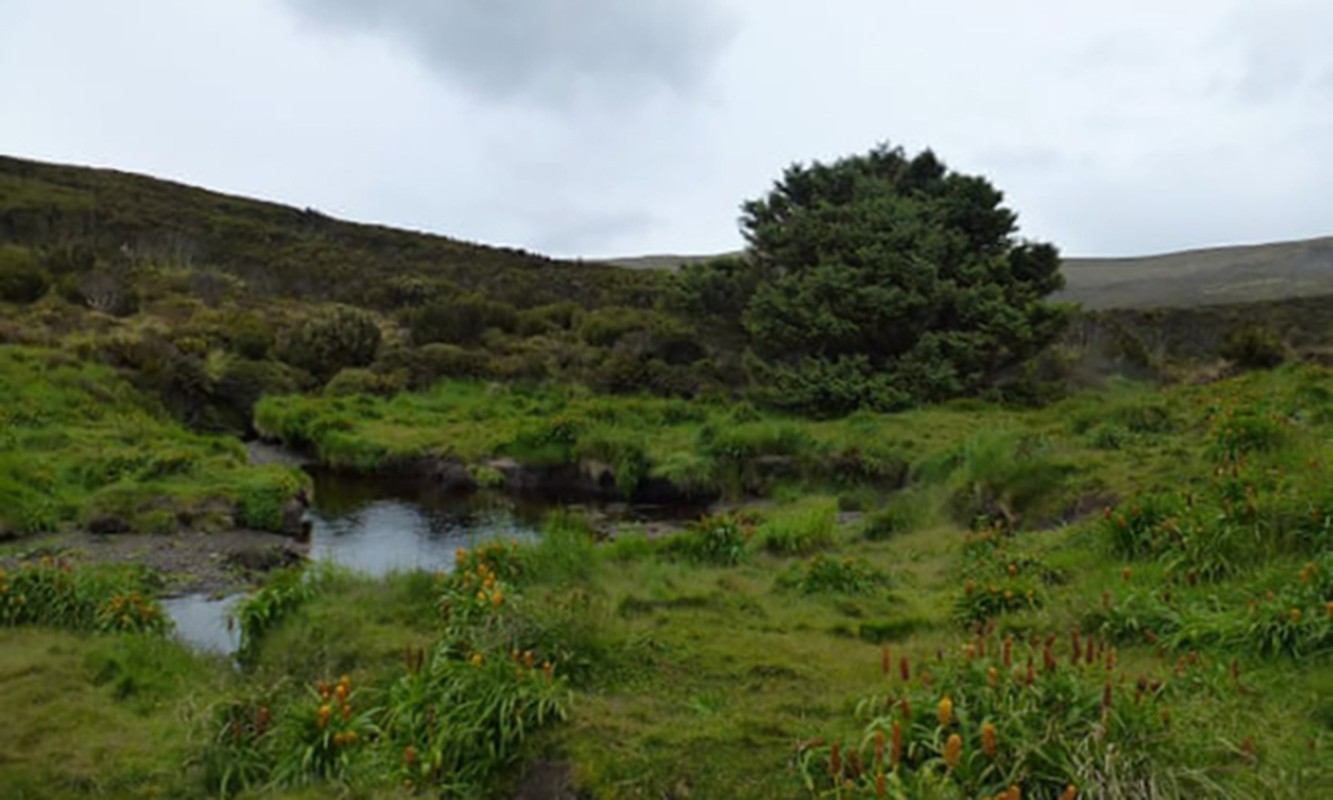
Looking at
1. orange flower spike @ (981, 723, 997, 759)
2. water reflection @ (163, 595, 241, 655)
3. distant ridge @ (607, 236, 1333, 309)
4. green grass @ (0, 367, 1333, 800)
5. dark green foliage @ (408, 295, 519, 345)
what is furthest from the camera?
distant ridge @ (607, 236, 1333, 309)

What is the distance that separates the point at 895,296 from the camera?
68.2 feet

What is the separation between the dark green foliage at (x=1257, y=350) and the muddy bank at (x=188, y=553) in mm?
22223

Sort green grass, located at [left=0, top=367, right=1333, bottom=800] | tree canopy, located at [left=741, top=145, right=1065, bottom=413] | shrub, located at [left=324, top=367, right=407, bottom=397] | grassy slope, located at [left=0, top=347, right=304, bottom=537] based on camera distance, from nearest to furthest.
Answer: green grass, located at [left=0, top=367, right=1333, bottom=800] < grassy slope, located at [left=0, top=347, right=304, bottom=537] < tree canopy, located at [left=741, top=145, right=1065, bottom=413] < shrub, located at [left=324, top=367, right=407, bottom=397]

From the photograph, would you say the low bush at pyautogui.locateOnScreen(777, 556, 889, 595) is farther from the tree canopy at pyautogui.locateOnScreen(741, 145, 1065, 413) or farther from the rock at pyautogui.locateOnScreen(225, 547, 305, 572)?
the tree canopy at pyautogui.locateOnScreen(741, 145, 1065, 413)

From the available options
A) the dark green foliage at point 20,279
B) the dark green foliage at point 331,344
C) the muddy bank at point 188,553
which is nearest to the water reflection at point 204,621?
the muddy bank at point 188,553

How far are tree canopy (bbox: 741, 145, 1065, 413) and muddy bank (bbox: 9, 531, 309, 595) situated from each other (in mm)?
12457

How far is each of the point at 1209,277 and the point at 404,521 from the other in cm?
4609

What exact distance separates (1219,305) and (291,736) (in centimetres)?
4269

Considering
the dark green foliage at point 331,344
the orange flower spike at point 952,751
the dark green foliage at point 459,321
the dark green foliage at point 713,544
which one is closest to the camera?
the orange flower spike at point 952,751

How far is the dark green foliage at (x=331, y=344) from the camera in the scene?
82.3 ft

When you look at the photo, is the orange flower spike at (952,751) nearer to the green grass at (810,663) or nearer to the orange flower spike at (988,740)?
the green grass at (810,663)

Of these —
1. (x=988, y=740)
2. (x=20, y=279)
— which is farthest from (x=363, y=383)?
(x=988, y=740)

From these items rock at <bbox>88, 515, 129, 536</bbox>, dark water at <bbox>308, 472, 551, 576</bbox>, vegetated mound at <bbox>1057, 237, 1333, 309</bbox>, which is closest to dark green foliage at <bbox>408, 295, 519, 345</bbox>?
dark water at <bbox>308, 472, 551, 576</bbox>

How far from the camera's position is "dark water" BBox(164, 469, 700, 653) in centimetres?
1093
